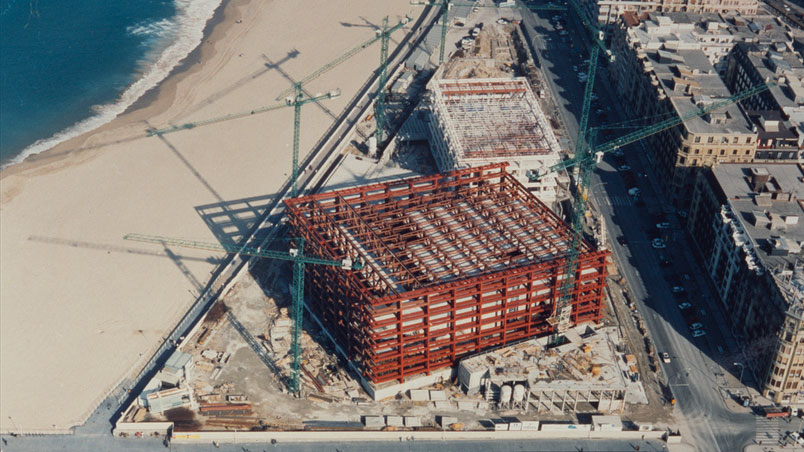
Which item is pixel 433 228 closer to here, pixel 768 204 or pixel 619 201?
pixel 619 201

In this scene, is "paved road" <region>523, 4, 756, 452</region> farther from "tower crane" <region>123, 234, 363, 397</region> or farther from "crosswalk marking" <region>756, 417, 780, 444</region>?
"tower crane" <region>123, 234, 363, 397</region>

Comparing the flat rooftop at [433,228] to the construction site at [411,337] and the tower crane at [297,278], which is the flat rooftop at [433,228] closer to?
the construction site at [411,337]

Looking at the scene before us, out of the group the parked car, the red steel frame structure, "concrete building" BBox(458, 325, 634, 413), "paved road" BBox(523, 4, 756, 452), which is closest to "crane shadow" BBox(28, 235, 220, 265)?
the red steel frame structure

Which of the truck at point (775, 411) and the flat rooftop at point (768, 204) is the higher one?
the flat rooftop at point (768, 204)

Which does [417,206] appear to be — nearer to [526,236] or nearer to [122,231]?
[526,236]

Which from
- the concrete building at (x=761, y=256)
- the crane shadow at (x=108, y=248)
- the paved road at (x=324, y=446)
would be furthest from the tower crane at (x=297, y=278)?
the concrete building at (x=761, y=256)

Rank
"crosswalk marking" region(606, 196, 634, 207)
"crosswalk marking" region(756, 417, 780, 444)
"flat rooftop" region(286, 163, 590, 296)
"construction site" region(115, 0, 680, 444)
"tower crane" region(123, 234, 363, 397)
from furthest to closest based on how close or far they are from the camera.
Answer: "crosswalk marking" region(606, 196, 634, 207) < "flat rooftop" region(286, 163, 590, 296) < "construction site" region(115, 0, 680, 444) < "crosswalk marking" region(756, 417, 780, 444) < "tower crane" region(123, 234, 363, 397)
